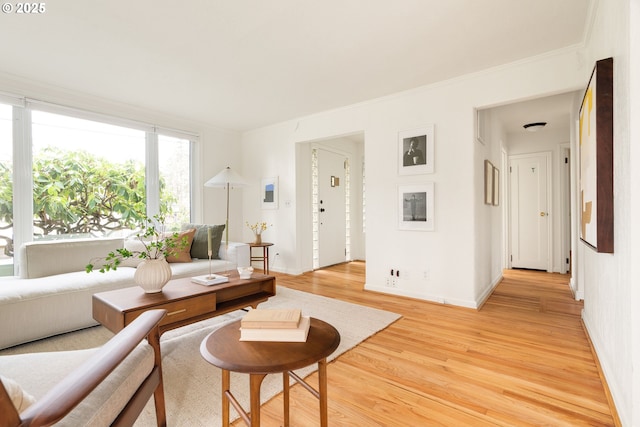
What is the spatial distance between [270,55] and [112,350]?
8.72 ft

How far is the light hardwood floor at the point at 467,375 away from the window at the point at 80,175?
3.47 m

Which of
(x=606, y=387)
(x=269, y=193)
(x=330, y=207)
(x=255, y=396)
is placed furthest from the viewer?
(x=330, y=207)

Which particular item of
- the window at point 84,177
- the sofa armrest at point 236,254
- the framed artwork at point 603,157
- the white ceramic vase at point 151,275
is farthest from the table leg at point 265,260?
the framed artwork at point 603,157

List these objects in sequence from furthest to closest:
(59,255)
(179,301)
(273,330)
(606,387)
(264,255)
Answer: (264,255)
(59,255)
(179,301)
(606,387)
(273,330)

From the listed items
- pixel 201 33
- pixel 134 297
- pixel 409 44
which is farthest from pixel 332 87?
pixel 134 297

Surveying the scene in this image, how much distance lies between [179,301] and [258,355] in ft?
3.91

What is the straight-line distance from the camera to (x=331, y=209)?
576 cm

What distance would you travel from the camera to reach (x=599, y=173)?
1.62 meters

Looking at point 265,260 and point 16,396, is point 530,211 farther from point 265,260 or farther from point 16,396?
point 16,396

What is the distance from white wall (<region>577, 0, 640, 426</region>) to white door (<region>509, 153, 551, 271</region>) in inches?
149

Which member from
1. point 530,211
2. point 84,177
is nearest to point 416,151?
point 530,211

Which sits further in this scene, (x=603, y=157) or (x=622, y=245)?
(x=603, y=157)

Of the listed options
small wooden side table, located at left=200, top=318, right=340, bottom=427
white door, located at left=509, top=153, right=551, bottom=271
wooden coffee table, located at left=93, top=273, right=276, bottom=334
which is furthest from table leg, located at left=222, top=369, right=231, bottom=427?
white door, located at left=509, top=153, right=551, bottom=271

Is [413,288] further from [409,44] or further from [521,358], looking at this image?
[409,44]
